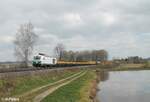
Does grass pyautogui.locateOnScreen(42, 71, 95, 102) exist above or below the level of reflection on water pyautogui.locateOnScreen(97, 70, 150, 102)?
above

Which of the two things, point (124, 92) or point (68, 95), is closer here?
point (68, 95)

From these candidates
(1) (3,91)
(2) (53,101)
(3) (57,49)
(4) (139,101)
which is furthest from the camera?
(3) (57,49)

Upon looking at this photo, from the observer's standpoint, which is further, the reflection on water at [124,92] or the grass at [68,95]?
the reflection on water at [124,92]

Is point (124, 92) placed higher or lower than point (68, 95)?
lower

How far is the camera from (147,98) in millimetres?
38094

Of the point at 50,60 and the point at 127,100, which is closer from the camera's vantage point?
the point at 127,100

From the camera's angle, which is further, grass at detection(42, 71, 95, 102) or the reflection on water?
the reflection on water

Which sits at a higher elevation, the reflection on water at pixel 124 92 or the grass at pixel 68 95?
the grass at pixel 68 95

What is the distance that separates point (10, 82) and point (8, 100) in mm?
10753

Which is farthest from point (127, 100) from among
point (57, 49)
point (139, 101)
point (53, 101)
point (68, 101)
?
point (57, 49)

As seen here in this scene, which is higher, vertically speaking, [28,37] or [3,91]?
[28,37]

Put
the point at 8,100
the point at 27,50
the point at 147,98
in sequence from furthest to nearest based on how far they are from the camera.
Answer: the point at 27,50
the point at 147,98
the point at 8,100

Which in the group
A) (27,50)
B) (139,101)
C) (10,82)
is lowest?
(139,101)

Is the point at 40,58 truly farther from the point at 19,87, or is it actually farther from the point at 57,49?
the point at 57,49
